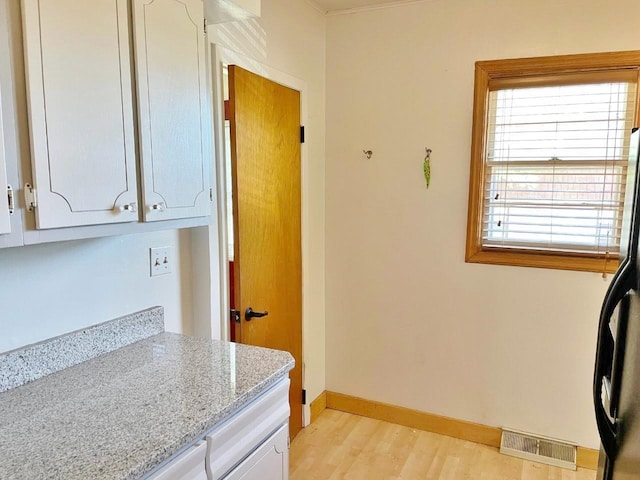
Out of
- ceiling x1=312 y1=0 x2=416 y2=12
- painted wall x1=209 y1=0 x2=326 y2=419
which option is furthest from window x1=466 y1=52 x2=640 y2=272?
painted wall x1=209 y1=0 x2=326 y2=419

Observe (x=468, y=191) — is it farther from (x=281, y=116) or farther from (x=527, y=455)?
(x=527, y=455)

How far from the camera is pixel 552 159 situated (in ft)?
8.27

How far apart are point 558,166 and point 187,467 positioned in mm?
2321

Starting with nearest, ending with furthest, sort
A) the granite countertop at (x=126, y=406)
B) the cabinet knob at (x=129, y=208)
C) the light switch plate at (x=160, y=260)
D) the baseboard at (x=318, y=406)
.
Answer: the granite countertop at (x=126, y=406) → the cabinet knob at (x=129, y=208) → the light switch plate at (x=160, y=260) → the baseboard at (x=318, y=406)

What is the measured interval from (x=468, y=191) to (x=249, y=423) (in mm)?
1865

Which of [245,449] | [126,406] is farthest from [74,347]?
[245,449]

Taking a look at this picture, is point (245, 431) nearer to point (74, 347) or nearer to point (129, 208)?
point (74, 347)

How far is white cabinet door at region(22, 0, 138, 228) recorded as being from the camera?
1.10 meters

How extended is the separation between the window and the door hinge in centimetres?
221

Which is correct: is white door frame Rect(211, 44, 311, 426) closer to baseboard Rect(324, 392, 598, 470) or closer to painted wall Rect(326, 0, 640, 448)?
painted wall Rect(326, 0, 640, 448)

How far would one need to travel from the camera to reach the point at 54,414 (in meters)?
1.21

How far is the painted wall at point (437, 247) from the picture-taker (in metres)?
2.53

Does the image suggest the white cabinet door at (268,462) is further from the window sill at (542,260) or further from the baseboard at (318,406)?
the window sill at (542,260)

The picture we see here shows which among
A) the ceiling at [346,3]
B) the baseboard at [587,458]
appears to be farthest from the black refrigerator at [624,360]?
the ceiling at [346,3]
